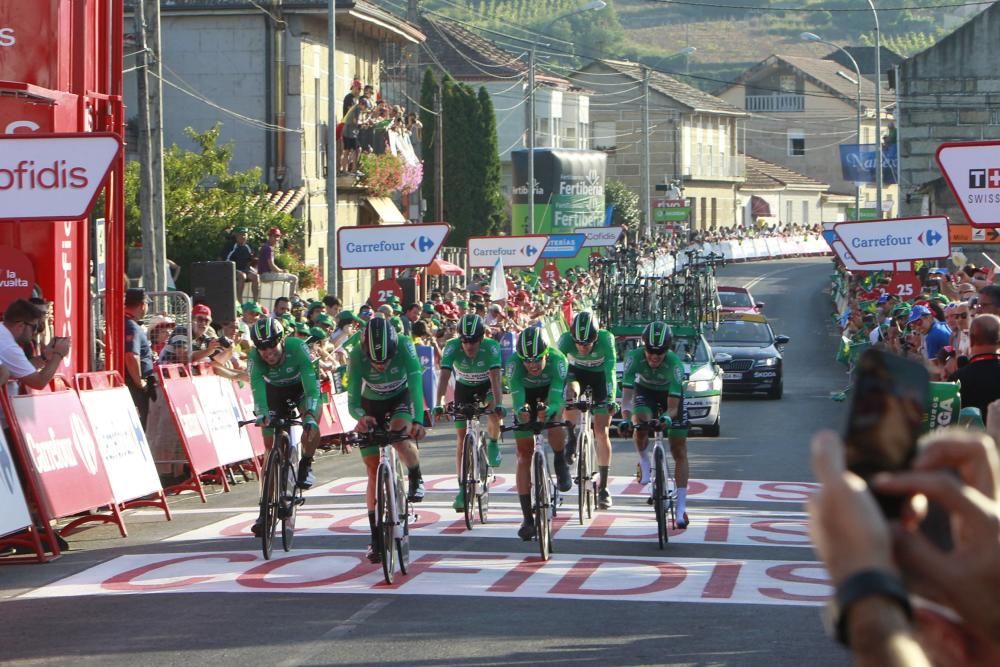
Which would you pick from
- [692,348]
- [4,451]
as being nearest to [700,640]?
[4,451]

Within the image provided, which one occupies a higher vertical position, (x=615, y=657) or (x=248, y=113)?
(x=248, y=113)

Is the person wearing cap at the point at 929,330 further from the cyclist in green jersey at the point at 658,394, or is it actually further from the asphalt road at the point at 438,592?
the cyclist in green jersey at the point at 658,394

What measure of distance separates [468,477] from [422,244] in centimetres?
1204

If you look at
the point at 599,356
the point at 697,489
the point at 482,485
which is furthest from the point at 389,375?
the point at 697,489

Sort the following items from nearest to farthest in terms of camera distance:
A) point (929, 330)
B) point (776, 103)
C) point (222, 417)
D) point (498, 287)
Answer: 1. point (929, 330)
2. point (222, 417)
3. point (498, 287)
4. point (776, 103)

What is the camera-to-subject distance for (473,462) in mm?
14188

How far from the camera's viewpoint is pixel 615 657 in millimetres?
8812

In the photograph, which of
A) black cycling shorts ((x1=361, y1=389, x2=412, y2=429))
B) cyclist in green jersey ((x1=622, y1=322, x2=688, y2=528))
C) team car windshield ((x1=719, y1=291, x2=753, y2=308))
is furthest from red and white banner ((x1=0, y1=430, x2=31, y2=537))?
team car windshield ((x1=719, y1=291, x2=753, y2=308))

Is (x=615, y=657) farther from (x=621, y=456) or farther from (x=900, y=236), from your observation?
(x=900, y=236)

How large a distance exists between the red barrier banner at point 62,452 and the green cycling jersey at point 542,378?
3.36 metres

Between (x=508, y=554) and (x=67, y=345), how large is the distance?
3580mm

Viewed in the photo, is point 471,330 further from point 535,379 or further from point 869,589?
point 869,589

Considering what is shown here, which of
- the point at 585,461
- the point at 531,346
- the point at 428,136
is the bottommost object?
the point at 585,461

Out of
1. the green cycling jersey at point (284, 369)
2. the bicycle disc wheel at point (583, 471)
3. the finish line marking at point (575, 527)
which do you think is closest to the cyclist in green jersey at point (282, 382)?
the green cycling jersey at point (284, 369)
